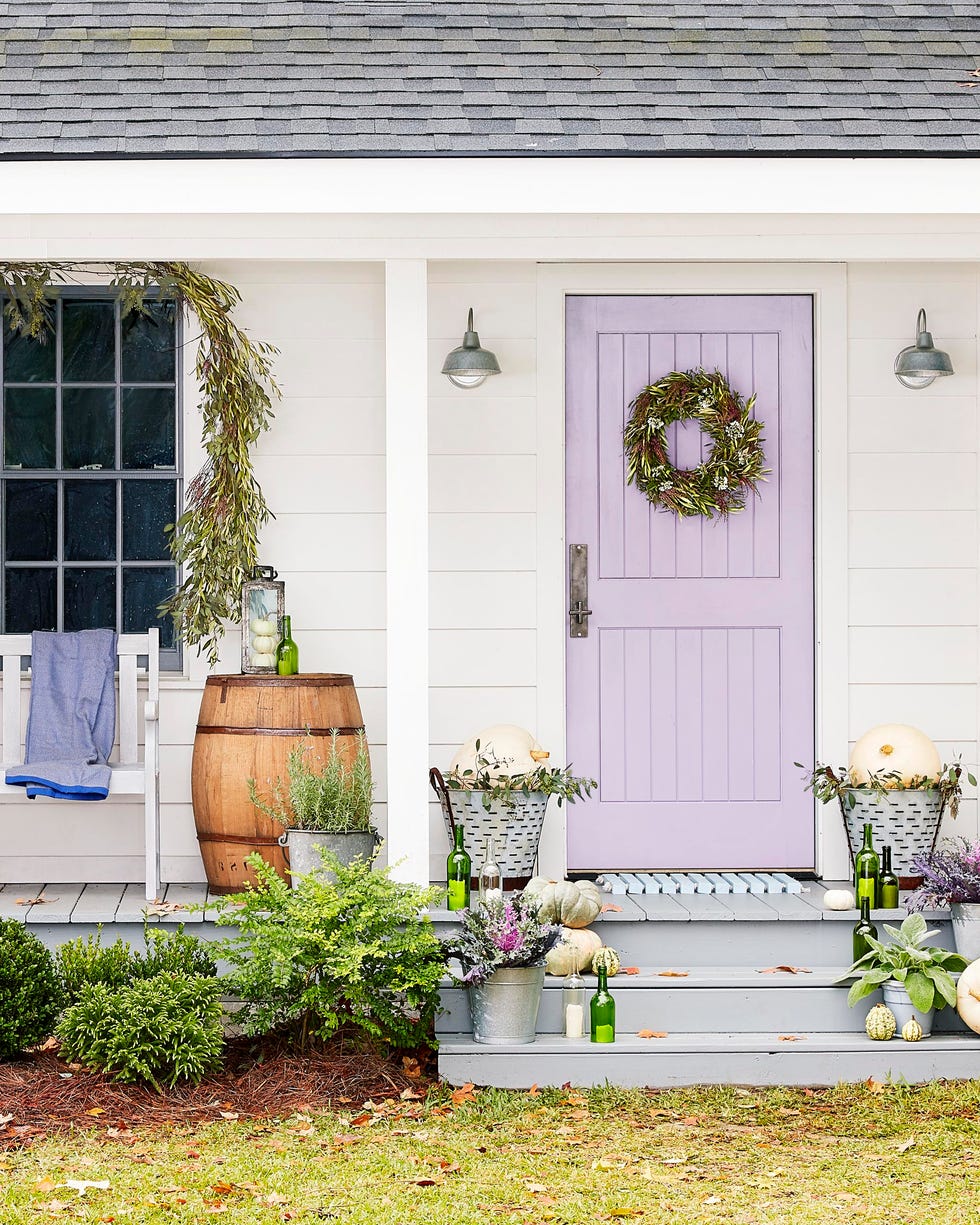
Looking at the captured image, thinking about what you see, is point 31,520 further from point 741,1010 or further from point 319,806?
point 741,1010

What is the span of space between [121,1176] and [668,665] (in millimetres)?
2618

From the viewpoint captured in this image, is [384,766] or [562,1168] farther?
[384,766]

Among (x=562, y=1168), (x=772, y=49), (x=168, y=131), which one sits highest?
(x=772, y=49)

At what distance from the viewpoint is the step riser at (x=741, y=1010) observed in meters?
4.16

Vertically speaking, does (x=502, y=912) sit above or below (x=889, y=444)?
below

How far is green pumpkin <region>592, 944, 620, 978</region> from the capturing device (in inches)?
160

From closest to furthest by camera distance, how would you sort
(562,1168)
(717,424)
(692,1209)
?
1. (692,1209)
2. (562,1168)
3. (717,424)

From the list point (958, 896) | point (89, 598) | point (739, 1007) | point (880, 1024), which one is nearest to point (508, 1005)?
point (739, 1007)

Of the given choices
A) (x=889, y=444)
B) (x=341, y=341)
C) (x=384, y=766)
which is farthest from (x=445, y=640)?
(x=889, y=444)

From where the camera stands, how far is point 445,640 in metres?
5.12

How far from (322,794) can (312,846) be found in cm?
16

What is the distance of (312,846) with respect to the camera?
4.35m

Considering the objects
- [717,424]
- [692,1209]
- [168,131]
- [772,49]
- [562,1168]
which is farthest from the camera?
[717,424]

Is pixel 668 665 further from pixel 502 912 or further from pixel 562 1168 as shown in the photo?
pixel 562 1168
